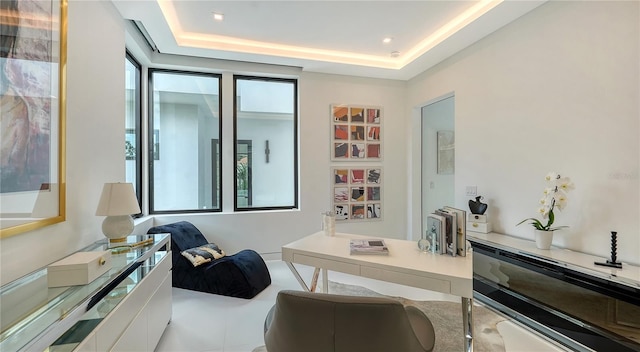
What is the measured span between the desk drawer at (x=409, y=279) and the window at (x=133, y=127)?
10.3ft

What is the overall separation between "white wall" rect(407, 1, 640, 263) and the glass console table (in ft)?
10.8

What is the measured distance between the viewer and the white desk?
5.04ft

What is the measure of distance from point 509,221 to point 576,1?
2.03m

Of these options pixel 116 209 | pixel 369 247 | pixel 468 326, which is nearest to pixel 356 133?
pixel 369 247

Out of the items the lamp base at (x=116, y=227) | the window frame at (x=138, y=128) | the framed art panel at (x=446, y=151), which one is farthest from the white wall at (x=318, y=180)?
the lamp base at (x=116, y=227)

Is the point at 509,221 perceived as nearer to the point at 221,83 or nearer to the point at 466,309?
the point at 466,309

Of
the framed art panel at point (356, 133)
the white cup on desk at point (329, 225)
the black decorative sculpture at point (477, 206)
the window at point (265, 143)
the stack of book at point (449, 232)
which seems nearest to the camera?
the stack of book at point (449, 232)

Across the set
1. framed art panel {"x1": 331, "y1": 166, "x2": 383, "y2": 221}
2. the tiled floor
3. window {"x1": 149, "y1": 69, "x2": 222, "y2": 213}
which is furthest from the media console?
window {"x1": 149, "y1": 69, "x2": 222, "y2": 213}

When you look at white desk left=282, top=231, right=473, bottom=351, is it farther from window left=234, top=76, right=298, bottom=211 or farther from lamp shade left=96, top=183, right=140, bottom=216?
window left=234, top=76, right=298, bottom=211

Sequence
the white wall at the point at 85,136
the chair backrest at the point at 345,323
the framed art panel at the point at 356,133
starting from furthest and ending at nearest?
the framed art panel at the point at 356,133 → the white wall at the point at 85,136 → the chair backrest at the point at 345,323

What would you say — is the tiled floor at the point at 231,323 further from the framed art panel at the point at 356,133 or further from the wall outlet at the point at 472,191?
the framed art panel at the point at 356,133

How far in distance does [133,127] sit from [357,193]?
3.29 metres

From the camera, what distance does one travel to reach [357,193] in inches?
175

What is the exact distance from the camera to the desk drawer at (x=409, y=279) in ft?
5.06
